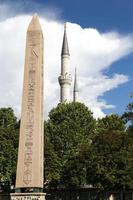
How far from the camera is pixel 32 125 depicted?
61.2 ft

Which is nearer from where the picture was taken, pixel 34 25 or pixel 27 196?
pixel 27 196

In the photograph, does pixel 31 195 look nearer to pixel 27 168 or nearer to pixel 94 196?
pixel 27 168

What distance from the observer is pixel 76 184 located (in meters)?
46.6

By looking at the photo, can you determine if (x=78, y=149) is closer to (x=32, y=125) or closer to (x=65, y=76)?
(x=32, y=125)

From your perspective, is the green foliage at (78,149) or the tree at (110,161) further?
the green foliage at (78,149)

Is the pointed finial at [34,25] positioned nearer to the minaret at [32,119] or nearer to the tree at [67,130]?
the minaret at [32,119]

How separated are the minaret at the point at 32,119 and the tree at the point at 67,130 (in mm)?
31529

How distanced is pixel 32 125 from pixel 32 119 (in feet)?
0.82

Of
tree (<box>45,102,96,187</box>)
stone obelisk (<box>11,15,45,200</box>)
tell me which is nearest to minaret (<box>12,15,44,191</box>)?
stone obelisk (<box>11,15,45,200</box>)

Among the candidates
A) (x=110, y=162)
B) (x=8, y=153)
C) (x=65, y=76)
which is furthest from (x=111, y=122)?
(x=65, y=76)

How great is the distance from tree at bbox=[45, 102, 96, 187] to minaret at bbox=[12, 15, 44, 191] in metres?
31.5

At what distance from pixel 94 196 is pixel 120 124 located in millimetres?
9990

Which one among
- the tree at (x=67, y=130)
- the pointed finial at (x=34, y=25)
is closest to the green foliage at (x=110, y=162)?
the tree at (x=67, y=130)

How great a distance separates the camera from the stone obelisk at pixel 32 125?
1772cm
